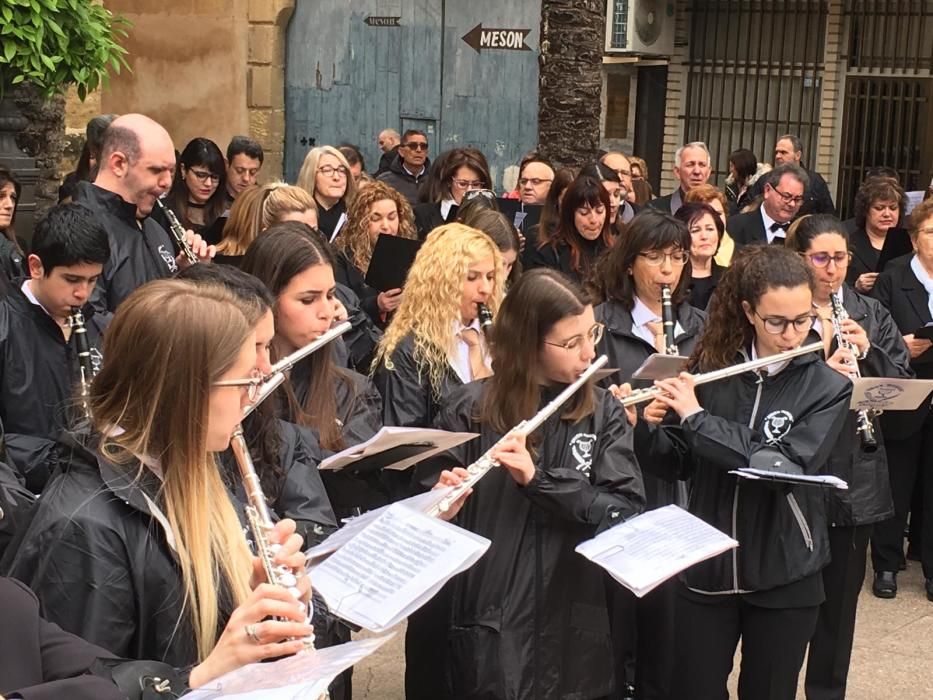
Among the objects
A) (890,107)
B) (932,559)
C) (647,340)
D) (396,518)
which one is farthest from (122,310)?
(890,107)

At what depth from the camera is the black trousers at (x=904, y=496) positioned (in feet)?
21.9

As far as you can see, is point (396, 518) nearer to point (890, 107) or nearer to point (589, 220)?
point (589, 220)

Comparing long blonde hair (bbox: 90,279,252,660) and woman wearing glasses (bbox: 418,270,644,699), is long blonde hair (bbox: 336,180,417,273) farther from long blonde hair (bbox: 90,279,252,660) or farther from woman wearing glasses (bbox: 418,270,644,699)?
long blonde hair (bbox: 90,279,252,660)

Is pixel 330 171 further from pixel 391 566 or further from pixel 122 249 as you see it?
pixel 391 566

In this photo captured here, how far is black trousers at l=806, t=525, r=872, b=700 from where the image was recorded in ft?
16.4

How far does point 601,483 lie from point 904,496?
346 cm

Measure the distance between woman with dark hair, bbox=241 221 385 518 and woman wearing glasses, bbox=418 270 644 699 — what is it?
0.86 feet

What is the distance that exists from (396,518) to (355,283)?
3750 mm

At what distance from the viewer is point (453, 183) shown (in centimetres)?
852

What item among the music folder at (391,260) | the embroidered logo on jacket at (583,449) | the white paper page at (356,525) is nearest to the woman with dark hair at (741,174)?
the music folder at (391,260)

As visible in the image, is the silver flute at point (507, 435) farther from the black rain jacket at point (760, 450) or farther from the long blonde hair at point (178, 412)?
the long blonde hair at point (178, 412)

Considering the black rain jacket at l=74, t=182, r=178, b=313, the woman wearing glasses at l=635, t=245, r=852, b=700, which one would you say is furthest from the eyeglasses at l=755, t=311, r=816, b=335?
the black rain jacket at l=74, t=182, r=178, b=313

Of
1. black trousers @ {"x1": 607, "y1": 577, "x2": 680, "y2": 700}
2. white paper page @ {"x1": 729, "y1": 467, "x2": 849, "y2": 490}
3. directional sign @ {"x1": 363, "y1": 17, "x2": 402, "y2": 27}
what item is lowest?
black trousers @ {"x1": 607, "y1": 577, "x2": 680, "y2": 700}

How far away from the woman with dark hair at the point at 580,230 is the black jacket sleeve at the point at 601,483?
307 centimetres
